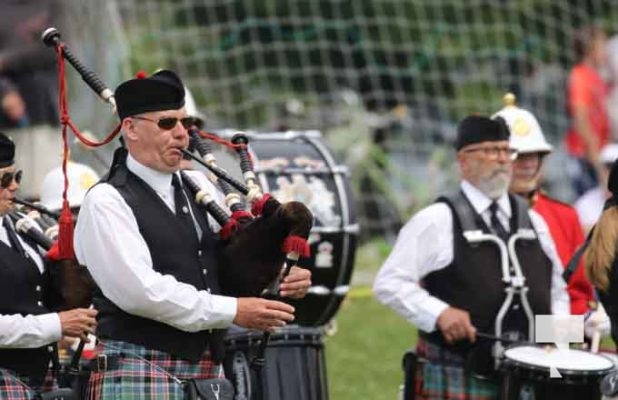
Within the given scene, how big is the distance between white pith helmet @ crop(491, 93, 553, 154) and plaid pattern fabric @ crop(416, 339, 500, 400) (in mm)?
1205

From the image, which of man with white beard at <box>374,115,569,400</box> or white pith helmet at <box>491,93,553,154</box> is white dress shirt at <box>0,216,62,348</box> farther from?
white pith helmet at <box>491,93,553,154</box>

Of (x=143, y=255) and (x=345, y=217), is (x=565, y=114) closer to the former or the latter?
(x=345, y=217)

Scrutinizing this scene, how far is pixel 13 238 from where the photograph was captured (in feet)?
22.5

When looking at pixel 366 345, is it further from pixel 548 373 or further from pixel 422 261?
pixel 548 373

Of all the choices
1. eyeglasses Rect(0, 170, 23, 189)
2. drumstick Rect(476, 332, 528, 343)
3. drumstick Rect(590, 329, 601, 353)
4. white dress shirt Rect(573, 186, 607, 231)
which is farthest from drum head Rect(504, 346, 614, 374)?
white dress shirt Rect(573, 186, 607, 231)

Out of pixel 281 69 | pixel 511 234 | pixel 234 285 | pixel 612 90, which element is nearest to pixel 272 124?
pixel 281 69

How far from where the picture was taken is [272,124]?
14.6 m

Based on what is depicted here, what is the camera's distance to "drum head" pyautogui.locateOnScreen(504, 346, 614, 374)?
7.28m

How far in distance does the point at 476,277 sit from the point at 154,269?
2.06 m

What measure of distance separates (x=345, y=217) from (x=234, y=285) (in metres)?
2.85

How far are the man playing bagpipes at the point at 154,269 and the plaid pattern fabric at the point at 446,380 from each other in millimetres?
1773

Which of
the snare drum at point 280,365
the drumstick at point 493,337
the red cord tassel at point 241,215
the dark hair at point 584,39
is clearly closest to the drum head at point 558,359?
the drumstick at point 493,337

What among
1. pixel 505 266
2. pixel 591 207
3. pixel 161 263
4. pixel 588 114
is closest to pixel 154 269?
pixel 161 263

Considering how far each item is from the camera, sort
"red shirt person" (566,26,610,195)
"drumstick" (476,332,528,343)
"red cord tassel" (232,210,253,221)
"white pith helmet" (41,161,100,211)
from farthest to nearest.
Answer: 1. "red shirt person" (566,26,610,195)
2. "white pith helmet" (41,161,100,211)
3. "drumstick" (476,332,528,343)
4. "red cord tassel" (232,210,253,221)
